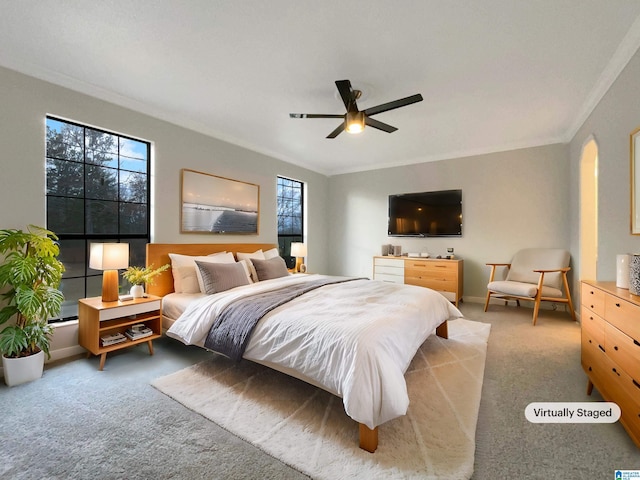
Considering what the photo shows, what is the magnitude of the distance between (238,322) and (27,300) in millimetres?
1515

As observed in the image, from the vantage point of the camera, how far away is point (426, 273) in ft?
15.8

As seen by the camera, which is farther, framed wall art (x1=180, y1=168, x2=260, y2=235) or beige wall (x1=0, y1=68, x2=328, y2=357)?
framed wall art (x1=180, y1=168, x2=260, y2=235)

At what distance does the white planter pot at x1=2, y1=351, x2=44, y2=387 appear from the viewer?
2.14 metres

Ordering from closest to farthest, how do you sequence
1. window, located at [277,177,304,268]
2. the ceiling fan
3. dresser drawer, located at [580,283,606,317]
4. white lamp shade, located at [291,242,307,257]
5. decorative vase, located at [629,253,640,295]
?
decorative vase, located at [629,253,640,295], dresser drawer, located at [580,283,606,317], the ceiling fan, white lamp shade, located at [291,242,307,257], window, located at [277,177,304,268]

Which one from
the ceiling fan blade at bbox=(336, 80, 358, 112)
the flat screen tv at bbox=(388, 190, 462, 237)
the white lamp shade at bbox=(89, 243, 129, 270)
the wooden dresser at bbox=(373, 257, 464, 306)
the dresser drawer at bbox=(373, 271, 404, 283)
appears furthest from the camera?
the dresser drawer at bbox=(373, 271, 404, 283)

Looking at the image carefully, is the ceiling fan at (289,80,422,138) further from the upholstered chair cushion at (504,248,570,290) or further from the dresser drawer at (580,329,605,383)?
the upholstered chair cushion at (504,248,570,290)

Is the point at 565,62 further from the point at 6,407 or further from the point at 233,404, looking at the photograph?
the point at 6,407

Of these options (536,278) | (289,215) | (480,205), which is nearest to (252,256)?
(289,215)

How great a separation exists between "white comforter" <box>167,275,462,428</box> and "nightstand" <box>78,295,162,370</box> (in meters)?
0.35

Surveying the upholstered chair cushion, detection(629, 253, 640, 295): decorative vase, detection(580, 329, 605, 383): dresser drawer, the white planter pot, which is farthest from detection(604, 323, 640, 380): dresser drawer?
the white planter pot

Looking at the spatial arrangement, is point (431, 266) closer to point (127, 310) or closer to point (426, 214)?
point (426, 214)

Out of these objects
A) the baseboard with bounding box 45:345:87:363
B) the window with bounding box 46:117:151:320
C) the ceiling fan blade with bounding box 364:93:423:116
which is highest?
the ceiling fan blade with bounding box 364:93:423:116

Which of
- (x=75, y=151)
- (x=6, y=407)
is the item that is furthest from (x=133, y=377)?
(x=75, y=151)

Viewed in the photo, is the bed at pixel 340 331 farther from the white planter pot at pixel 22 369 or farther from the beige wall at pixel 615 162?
the beige wall at pixel 615 162
